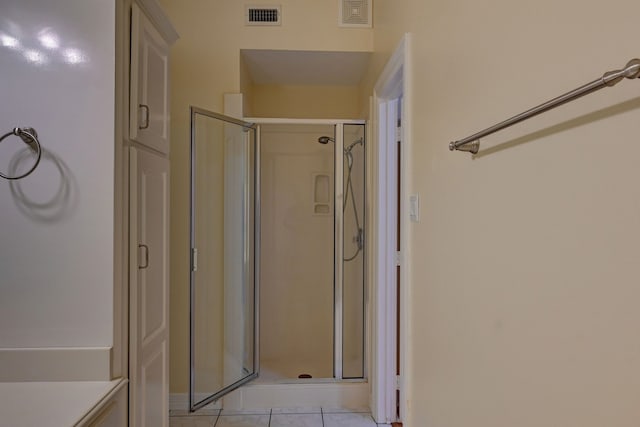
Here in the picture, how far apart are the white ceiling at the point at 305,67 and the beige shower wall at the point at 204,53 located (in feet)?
0.26

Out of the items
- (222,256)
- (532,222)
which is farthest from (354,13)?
(532,222)

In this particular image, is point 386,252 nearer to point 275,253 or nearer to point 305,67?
point 275,253

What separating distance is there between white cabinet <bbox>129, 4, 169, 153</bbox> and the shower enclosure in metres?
0.45

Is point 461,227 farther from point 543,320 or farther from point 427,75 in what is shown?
point 427,75

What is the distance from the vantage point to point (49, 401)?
1.16 m

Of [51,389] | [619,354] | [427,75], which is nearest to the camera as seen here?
[619,354]

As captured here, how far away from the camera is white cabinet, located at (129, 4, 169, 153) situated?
4.56 feet

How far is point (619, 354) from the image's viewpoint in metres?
0.58

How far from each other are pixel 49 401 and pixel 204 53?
2138mm

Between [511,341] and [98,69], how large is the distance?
1.47 m

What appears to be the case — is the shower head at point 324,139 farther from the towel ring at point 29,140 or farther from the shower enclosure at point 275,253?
the towel ring at point 29,140

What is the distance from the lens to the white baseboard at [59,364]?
4.13ft

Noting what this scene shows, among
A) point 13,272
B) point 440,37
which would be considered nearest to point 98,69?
point 13,272

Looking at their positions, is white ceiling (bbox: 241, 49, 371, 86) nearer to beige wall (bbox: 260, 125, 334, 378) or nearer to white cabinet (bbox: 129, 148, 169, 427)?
beige wall (bbox: 260, 125, 334, 378)
